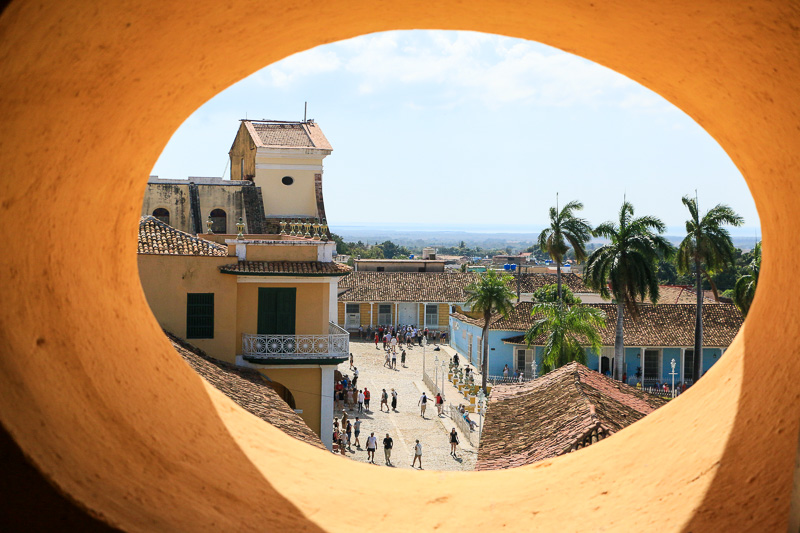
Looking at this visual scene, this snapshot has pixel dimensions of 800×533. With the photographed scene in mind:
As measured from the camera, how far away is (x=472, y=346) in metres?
46.4

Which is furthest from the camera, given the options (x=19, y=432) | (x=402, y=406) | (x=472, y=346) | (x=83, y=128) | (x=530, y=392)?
(x=472, y=346)

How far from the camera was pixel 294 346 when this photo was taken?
60.3ft

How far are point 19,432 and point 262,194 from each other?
31564mm

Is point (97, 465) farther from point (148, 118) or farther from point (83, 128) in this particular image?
point (148, 118)

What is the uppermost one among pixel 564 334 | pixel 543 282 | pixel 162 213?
pixel 162 213

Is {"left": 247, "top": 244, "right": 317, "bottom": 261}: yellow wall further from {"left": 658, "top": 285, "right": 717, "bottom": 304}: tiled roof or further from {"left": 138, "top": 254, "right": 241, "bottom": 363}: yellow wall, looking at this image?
{"left": 658, "top": 285, "right": 717, "bottom": 304}: tiled roof

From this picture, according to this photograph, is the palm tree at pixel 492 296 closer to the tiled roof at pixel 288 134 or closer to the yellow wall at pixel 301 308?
the tiled roof at pixel 288 134

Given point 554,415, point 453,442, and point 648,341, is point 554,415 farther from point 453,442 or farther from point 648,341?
point 648,341

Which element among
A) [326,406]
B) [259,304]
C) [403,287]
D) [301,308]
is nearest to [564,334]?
[326,406]

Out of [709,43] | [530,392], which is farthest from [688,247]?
[709,43]

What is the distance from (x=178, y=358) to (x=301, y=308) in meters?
13.1

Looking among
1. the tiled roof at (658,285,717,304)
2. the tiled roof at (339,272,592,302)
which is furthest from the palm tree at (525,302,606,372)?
the tiled roof at (658,285,717,304)

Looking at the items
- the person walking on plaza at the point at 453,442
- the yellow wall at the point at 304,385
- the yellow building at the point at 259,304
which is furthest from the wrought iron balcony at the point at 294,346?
the person walking on plaza at the point at 453,442

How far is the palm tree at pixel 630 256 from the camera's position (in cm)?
3306
